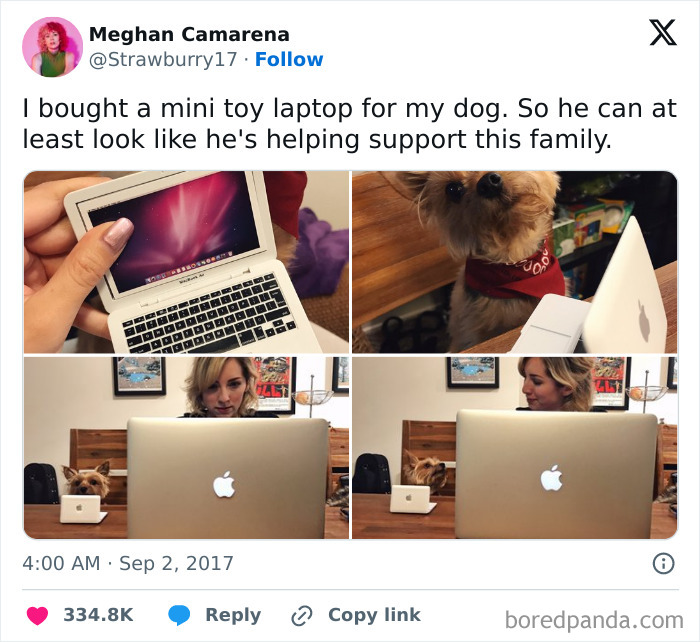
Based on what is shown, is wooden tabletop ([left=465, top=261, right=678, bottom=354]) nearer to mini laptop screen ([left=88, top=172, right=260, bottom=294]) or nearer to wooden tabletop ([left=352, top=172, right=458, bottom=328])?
wooden tabletop ([left=352, top=172, right=458, bottom=328])

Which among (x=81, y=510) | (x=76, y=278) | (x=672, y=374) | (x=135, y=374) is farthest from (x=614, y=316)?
(x=81, y=510)

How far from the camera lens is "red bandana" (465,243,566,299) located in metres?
2.45

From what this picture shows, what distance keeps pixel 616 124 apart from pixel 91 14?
1.34 meters

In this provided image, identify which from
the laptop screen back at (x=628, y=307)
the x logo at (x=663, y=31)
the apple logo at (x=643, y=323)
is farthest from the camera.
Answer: the x logo at (x=663, y=31)

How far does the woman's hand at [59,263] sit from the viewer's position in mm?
2404

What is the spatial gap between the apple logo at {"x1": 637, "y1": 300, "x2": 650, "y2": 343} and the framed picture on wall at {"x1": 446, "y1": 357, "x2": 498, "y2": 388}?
36cm

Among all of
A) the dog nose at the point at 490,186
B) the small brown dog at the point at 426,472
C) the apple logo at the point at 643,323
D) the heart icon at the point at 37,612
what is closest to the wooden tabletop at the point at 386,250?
the dog nose at the point at 490,186

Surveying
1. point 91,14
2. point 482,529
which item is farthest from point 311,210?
point 482,529

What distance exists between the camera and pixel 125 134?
8.05ft

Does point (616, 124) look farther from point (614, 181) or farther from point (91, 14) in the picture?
point (91, 14)

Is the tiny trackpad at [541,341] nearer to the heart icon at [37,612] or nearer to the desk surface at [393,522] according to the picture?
the desk surface at [393,522]

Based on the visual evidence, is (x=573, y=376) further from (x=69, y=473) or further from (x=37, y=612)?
(x=37, y=612)

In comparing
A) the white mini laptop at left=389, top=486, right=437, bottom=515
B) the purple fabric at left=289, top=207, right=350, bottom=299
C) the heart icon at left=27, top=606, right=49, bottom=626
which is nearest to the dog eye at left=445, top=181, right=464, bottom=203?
the purple fabric at left=289, top=207, right=350, bottom=299

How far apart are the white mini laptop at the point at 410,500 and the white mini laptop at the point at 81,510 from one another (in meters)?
0.73
